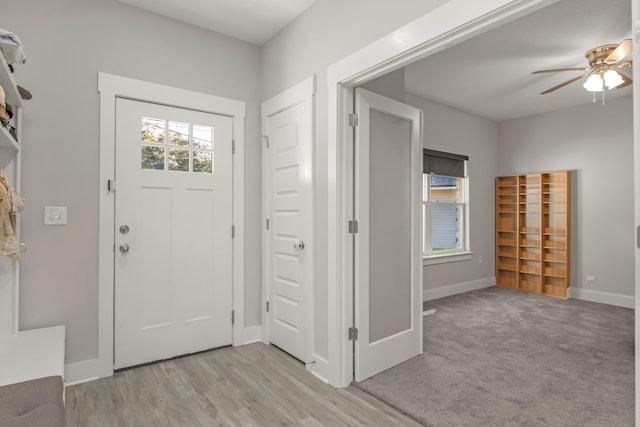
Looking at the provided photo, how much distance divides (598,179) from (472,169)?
1.58 metres

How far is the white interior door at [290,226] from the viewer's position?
8.65 feet

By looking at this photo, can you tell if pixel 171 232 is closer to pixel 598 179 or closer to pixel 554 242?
pixel 554 242

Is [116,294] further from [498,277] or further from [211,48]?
[498,277]

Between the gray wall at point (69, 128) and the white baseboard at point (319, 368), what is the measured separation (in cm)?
151

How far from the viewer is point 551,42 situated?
3.12 metres

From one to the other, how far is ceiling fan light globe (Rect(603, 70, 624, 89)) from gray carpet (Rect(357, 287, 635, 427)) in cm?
229

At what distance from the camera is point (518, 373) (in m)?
2.57

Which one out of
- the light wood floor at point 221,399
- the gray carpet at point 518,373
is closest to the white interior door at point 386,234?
the gray carpet at point 518,373

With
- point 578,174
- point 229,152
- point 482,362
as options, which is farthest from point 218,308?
point 578,174

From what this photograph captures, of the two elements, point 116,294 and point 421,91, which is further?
point 421,91

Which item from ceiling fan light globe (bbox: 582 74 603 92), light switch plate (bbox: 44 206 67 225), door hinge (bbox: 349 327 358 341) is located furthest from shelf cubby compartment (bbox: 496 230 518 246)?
light switch plate (bbox: 44 206 67 225)

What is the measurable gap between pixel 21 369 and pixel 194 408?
2.92 ft

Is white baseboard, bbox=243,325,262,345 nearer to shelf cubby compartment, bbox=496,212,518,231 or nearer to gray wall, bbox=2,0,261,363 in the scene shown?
gray wall, bbox=2,0,261,363

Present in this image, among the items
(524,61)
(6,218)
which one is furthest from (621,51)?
(6,218)
